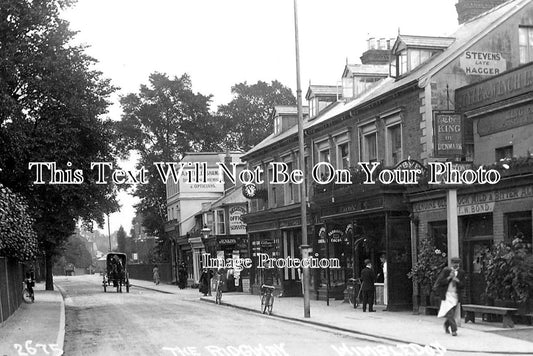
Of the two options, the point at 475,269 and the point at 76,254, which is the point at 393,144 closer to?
the point at 475,269

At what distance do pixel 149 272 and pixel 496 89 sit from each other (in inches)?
2256

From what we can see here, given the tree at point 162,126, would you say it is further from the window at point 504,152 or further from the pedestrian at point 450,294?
the pedestrian at point 450,294

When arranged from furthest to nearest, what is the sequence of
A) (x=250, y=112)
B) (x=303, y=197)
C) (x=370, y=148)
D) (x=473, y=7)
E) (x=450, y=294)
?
(x=250, y=112) → (x=473, y=7) → (x=370, y=148) → (x=303, y=197) → (x=450, y=294)

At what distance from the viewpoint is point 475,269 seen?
21.9 metres

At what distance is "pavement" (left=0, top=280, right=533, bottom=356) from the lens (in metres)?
15.3

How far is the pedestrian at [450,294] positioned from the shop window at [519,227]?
9.84ft

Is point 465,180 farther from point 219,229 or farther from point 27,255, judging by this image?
point 219,229

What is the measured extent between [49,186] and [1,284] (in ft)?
27.4

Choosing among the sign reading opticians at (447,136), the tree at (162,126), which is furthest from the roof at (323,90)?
the tree at (162,126)

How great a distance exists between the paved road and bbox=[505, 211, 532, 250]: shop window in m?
5.64

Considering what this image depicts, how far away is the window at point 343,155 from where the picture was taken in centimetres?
3189

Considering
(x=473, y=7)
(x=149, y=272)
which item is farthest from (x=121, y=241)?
(x=473, y=7)

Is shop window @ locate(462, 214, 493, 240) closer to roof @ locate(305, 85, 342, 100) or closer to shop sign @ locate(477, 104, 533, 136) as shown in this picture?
shop sign @ locate(477, 104, 533, 136)

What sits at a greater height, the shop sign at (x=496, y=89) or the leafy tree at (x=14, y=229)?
the shop sign at (x=496, y=89)
